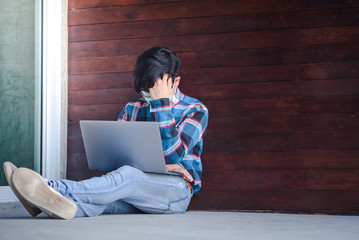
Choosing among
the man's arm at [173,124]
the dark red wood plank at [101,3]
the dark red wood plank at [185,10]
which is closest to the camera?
the man's arm at [173,124]

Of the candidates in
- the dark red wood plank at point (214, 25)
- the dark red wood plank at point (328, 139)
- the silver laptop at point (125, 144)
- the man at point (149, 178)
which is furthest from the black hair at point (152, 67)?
the dark red wood plank at point (328, 139)

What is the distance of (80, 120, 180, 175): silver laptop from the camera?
76.5 inches

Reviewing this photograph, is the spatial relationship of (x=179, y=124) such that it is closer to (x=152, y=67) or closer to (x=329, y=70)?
(x=152, y=67)

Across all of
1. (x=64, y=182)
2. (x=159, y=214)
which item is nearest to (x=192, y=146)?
(x=159, y=214)

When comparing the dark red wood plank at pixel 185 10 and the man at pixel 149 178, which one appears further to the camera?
the dark red wood plank at pixel 185 10

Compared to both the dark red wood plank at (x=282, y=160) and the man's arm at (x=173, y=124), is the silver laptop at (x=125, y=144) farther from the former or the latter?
the dark red wood plank at (x=282, y=160)

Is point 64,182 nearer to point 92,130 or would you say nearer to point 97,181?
point 97,181

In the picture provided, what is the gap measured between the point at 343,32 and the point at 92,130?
159cm

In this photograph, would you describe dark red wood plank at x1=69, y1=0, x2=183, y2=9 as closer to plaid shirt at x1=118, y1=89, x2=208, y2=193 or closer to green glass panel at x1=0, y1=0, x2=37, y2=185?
green glass panel at x1=0, y1=0, x2=37, y2=185

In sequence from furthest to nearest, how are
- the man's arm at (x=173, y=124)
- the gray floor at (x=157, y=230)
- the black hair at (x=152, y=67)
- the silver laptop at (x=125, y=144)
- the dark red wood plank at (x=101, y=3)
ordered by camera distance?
the dark red wood plank at (x=101, y=3) → the black hair at (x=152, y=67) → the man's arm at (x=173, y=124) → the silver laptop at (x=125, y=144) → the gray floor at (x=157, y=230)

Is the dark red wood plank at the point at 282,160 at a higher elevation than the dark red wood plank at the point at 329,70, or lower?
lower

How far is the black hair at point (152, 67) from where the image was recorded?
2.29m

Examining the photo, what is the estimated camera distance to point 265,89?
2.69m

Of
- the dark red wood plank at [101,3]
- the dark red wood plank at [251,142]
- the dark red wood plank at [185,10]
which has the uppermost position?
the dark red wood plank at [101,3]
